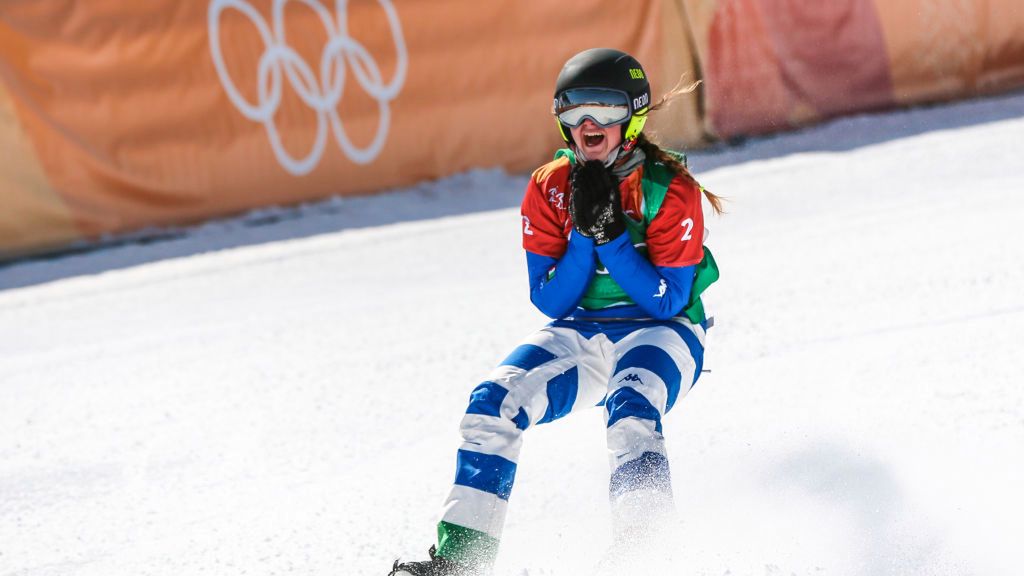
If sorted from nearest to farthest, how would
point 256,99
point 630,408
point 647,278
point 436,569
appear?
1. point 436,569
2. point 630,408
3. point 647,278
4. point 256,99

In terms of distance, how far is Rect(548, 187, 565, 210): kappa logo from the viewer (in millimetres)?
3349

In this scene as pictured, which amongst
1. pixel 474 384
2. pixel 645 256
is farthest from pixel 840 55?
pixel 645 256

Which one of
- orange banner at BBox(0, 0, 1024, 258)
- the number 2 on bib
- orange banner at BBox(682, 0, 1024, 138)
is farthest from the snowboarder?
orange banner at BBox(682, 0, 1024, 138)

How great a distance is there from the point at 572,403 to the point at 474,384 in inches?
64.4

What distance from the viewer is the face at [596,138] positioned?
10.7 feet

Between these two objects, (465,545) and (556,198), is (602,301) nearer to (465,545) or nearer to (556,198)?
(556,198)

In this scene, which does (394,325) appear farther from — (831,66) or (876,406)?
(831,66)

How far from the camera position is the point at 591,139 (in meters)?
3.29

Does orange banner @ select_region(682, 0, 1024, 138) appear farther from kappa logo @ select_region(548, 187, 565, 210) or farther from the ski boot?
the ski boot

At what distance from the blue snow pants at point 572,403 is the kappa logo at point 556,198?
359 millimetres

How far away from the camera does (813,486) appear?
3432mm

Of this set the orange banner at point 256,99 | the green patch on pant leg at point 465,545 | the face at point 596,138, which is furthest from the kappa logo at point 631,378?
the orange banner at point 256,99

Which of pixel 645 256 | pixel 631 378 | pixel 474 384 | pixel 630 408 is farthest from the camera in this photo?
pixel 474 384

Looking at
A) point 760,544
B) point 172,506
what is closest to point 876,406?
point 760,544
